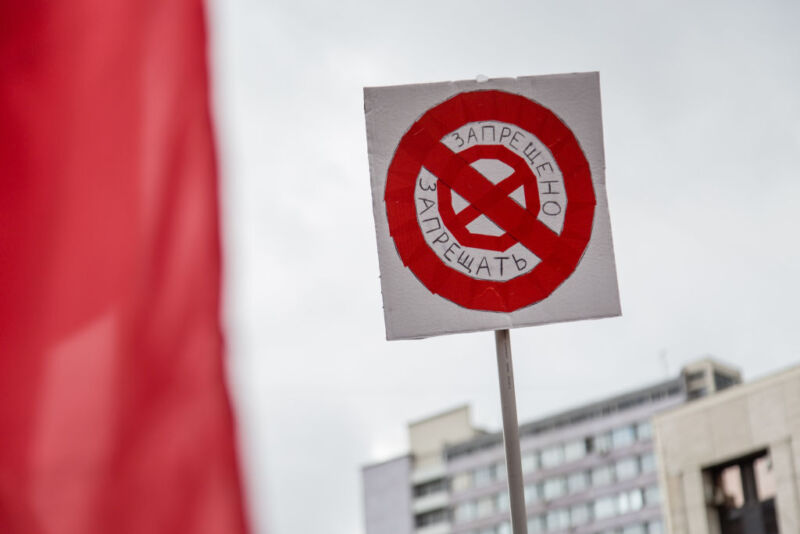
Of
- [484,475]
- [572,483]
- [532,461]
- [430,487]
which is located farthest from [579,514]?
[430,487]

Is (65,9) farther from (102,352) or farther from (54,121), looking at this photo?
(102,352)

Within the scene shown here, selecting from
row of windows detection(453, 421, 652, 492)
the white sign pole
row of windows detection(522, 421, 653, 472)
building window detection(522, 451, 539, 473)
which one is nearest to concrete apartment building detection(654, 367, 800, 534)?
the white sign pole

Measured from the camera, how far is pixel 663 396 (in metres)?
103

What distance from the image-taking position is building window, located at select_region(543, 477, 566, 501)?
109 meters

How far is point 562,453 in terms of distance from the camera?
359ft

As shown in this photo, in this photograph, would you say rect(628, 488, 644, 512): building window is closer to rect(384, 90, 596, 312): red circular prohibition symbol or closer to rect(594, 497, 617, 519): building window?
rect(594, 497, 617, 519): building window

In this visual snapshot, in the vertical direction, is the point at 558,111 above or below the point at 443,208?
above

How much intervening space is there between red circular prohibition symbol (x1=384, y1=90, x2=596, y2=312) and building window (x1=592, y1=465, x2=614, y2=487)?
103516 mm

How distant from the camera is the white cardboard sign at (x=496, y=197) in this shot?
429 cm

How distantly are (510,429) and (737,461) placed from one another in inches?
1452

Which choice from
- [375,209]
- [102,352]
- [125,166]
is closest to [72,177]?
[125,166]

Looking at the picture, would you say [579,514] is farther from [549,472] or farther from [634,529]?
[634,529]

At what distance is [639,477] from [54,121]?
10484cm

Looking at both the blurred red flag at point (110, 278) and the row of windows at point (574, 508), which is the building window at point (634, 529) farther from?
the blurred red flag at point (110, 278)
